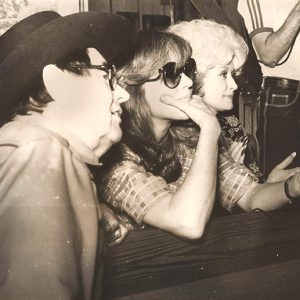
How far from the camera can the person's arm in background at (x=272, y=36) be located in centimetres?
129

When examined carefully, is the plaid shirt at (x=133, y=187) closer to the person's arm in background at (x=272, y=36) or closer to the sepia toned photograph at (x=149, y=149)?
the sepia toned photograph at (x=149, y=149)

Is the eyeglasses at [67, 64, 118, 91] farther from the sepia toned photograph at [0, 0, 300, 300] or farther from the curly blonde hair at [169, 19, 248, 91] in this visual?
the curly blonde hair at [169, 19, 248, 91]

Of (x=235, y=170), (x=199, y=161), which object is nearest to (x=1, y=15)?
(x=199, y=161)

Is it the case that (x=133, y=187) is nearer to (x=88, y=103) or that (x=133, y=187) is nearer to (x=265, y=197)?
(x=88, y=103)

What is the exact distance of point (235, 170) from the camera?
4.21ft

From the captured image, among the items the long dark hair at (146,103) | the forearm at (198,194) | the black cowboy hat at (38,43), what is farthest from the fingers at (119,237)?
the black cowboy hat at (38,43)

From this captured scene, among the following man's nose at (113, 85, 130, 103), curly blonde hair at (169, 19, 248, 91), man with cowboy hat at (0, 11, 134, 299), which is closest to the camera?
man with cowboy hat at (0, 11, 134, 299)

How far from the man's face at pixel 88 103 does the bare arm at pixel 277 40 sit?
1.76 ft

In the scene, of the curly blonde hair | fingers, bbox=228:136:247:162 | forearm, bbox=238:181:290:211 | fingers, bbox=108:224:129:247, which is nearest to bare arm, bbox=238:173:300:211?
forearm, bbox=238:181:290:211


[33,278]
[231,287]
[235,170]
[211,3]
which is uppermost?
[211,3]

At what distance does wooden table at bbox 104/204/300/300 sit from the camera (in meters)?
0.94

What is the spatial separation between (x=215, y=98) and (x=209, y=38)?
159 mm

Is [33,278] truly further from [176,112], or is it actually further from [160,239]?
[176,112]

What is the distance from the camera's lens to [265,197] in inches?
48.8
